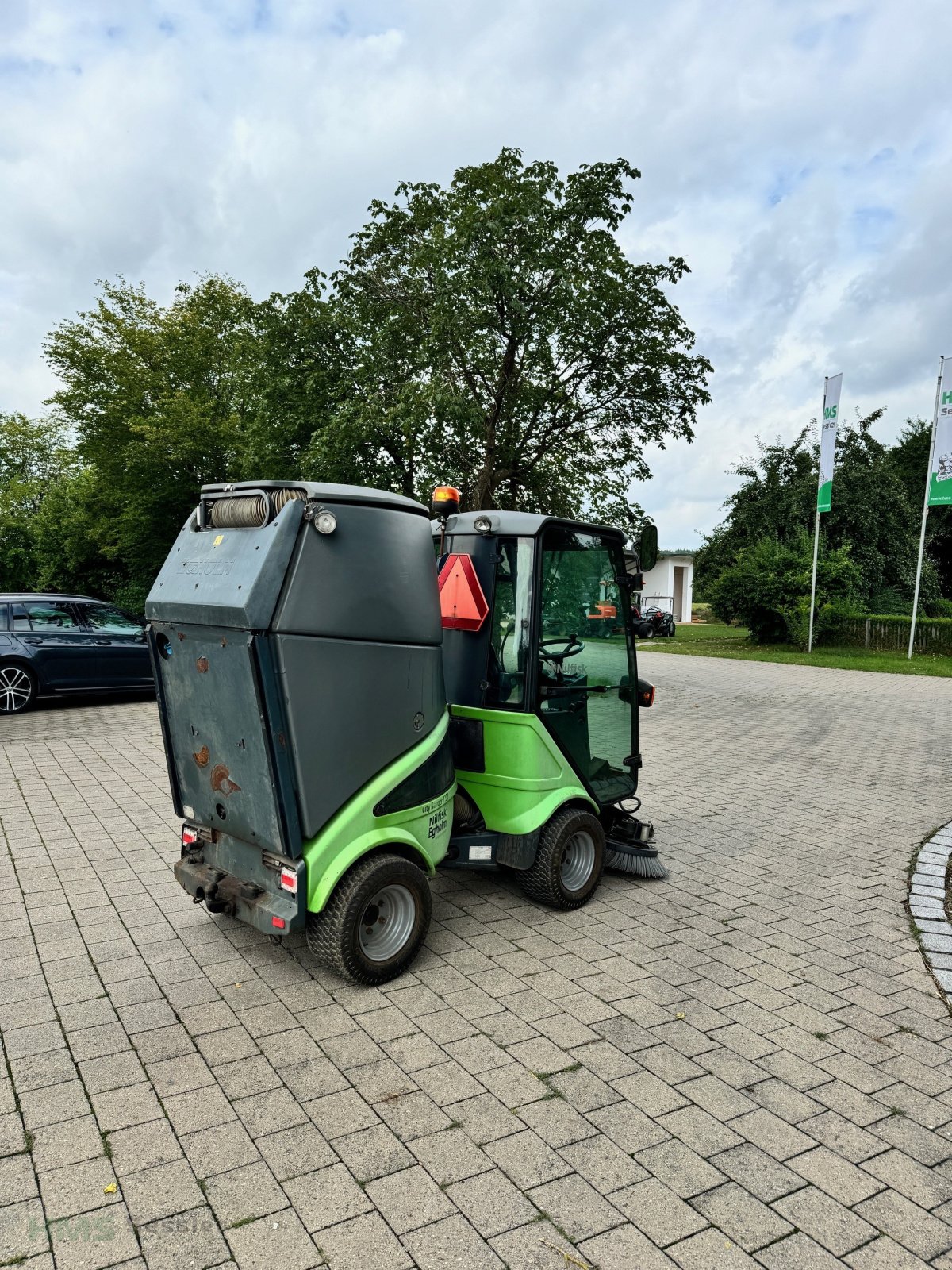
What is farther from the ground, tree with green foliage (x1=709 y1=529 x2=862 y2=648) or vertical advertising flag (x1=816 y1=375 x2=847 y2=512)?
vertical advertising flag (x1=816 y1=375 x2=847 y2=512)

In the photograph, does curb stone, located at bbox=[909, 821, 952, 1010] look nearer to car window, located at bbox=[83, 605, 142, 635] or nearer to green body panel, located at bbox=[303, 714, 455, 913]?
green body panel, located at bbox=[303, 714, 455, 913]

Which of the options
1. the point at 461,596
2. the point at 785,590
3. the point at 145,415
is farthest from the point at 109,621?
the point at 785,590

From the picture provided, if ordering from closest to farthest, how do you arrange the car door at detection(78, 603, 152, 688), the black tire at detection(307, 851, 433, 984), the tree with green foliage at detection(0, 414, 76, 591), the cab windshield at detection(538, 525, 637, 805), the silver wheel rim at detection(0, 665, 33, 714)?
the black tire at detection(307, 851, 433, 984), the cab windshield at detection(538, 525, 637, 805), the silver wheel rim at detection(0, 665, 33, 714), the car door at detection(78, 603, 152, 688), the tree with green foliage at detection(0, 414, 76, 591)

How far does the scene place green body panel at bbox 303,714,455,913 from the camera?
3439 mm

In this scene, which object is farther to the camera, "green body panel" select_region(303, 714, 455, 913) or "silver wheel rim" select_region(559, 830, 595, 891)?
"silver wheel rim" select_region(559, 830, 595, 891)

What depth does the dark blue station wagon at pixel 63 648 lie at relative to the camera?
11.0 meters

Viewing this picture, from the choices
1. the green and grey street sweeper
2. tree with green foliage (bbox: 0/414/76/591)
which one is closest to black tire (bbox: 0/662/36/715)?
the green and grey street sweeper

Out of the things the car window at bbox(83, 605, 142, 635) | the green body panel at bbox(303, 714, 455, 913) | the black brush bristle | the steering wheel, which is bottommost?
the black brush bristle

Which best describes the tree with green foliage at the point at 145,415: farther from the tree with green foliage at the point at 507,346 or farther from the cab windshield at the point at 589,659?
the cab windshield at the point at 589,659

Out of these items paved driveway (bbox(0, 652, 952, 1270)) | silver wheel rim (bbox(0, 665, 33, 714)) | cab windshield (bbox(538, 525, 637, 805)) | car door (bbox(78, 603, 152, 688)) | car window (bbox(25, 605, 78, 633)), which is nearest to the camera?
paved driveway (bbox(0, 652, 952, 1270))

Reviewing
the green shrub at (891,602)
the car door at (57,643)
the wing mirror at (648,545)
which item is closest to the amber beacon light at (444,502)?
the wing mirror at (648,545)

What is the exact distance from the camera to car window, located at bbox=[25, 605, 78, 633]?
36.5 ft

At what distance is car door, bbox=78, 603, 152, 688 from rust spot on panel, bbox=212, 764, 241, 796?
8456 millimetres

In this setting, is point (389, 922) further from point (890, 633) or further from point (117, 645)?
point (890, 633)
